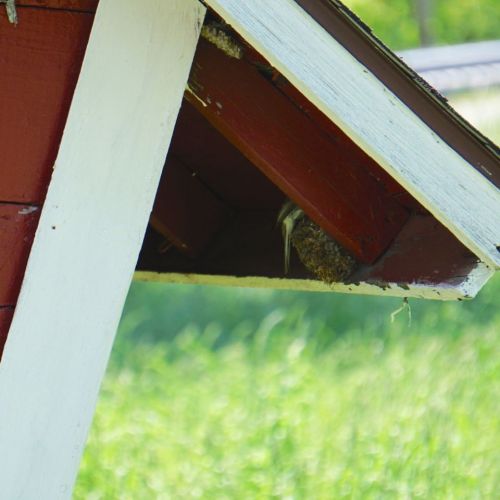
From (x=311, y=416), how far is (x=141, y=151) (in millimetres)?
4484

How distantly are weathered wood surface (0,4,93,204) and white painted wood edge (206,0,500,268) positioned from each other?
297mm

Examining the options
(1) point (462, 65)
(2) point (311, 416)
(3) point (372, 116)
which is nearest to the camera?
(3) point (372, 116)

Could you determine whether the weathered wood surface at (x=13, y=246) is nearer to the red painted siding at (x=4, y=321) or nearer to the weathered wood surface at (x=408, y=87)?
the red painted siding at (x=4, y=321)

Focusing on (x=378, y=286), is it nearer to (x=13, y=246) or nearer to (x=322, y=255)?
(x=322, y=255)

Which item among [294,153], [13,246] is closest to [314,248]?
[294,153]

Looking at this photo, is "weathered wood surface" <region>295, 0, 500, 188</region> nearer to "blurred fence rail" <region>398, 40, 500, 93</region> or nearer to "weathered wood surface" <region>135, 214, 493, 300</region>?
"weathered wood surface" <region>135, 214, 493, 300</region>

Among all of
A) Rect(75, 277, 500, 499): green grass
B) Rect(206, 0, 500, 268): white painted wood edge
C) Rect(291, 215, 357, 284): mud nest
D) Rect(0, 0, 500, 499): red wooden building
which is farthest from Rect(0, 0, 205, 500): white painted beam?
Rect(75, 277, 500, 499): green grass

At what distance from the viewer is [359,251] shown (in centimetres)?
203

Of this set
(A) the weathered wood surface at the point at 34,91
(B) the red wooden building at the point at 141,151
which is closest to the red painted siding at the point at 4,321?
(B) the red wooden building at the point at 141,151

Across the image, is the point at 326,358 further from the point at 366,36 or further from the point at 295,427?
the point at 366,36

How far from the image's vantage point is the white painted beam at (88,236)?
1678 mm

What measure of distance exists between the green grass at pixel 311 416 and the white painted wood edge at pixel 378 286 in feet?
7.48

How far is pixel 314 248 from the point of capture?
7.13 ft

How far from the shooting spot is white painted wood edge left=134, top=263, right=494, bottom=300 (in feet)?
5.83
